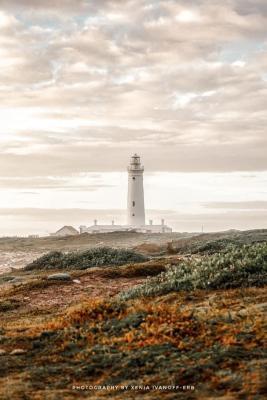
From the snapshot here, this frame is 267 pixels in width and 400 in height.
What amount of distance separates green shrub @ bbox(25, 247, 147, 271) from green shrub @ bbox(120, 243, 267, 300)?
11477mm

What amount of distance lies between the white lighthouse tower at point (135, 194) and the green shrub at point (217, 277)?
87138 millimetres

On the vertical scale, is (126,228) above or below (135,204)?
below

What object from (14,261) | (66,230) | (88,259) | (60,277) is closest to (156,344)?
(60,277)

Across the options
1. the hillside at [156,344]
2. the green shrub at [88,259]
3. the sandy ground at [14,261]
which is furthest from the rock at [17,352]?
the sandy ground at [14,261]

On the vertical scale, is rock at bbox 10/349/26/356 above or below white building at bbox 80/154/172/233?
below

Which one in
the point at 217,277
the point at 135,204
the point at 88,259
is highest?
the point at 135,204

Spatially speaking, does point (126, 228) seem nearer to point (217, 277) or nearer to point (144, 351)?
point (217, 277)

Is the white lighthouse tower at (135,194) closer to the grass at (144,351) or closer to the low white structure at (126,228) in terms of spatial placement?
the low white structure at (126,228)

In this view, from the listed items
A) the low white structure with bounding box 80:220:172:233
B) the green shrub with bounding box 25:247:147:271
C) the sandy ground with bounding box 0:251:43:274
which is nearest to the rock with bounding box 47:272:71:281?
the green shrub with bounding box 25:247:147:271

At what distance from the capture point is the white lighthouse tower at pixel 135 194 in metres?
104

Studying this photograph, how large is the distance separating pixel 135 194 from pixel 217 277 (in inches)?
3519

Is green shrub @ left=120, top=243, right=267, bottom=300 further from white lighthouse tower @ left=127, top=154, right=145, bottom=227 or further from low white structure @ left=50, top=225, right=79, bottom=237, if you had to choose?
low white structure @ left=50, top=225, right=79, bottom=237

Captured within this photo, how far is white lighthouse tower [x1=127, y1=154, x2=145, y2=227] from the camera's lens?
343 feet

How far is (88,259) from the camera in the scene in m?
29.7
